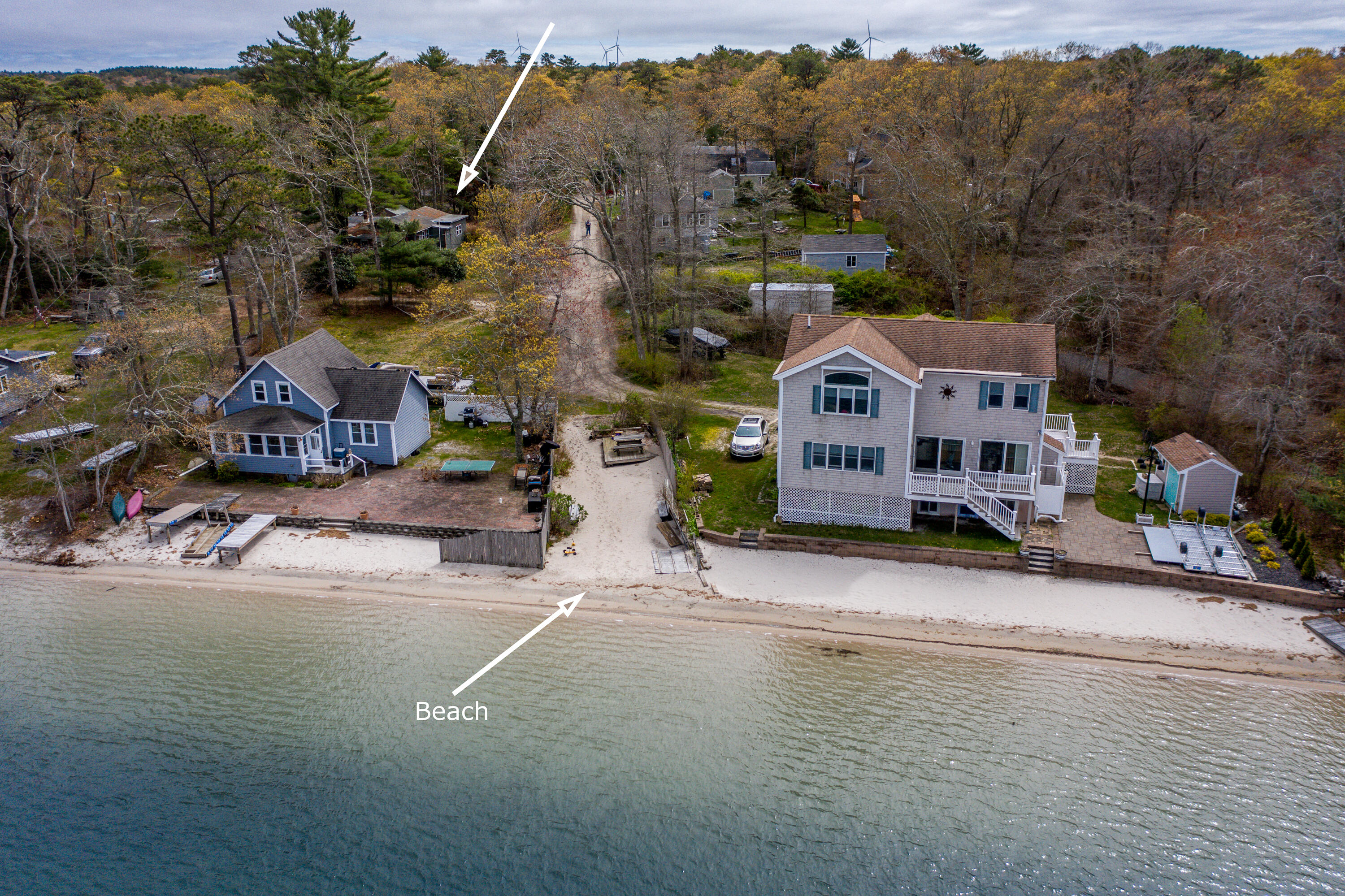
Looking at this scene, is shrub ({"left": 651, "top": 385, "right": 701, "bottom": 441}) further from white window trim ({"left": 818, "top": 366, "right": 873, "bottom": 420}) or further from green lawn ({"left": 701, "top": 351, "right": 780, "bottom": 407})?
white window trim ({"left": 818, "top": 366, "right": 873, "bottom": 420})

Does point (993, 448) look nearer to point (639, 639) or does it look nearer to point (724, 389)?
point (639, 639)

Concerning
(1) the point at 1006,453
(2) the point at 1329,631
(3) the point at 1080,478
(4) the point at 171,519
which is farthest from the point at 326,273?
(2) the point at 1329,631

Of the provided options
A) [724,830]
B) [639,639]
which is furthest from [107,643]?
[724,830]

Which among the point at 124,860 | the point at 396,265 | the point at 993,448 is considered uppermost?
the point at 396,265

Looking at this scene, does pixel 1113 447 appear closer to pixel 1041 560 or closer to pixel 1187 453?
pixel 1187 453

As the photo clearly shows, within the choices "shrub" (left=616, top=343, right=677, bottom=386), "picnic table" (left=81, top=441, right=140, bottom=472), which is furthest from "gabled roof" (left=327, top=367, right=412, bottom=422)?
"shrub" (left=616, top=343, right=677, bottom=386)

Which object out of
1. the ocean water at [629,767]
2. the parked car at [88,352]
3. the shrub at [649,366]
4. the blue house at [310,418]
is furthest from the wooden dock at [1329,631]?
the parked car at [88,352]

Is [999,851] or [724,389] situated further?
[724,389]
